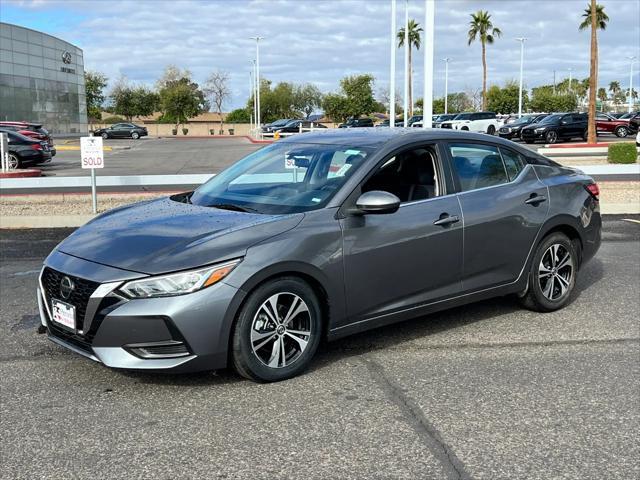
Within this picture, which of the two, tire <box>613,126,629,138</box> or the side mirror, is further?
tire <box>613,126,629,138</box>

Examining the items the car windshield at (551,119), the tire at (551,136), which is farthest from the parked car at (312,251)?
the car windshield at (551,119)

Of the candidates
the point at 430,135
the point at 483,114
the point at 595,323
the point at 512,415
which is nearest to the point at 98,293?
the point at 512,415

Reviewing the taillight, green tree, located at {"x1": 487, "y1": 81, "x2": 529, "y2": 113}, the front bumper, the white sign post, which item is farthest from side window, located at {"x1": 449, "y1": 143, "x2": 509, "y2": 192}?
green tree, located at {"x1": 487, "y1": 81, "x2": 529, "y2": 113}

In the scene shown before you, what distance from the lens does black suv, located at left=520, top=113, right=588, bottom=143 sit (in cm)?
3984

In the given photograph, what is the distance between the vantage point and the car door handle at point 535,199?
588 cm

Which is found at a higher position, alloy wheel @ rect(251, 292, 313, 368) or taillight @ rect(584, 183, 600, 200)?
taillight @ rect(584, 183, 600, 200)

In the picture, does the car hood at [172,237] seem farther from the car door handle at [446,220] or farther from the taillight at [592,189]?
the taillight at [592,189]

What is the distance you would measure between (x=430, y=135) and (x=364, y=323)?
5.47 feet

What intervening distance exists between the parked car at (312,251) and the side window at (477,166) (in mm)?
13

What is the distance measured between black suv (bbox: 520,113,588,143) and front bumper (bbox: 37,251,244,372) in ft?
126

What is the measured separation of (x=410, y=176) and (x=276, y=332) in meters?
1.73

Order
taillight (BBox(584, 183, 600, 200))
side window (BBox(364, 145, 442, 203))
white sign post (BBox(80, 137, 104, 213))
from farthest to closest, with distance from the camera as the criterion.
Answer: white sign post (BBox(80, 137, 104, 213)) → taillight (BBox(584, 183, 600, 200)) → side window (BBox(364, 145, 442, 203))

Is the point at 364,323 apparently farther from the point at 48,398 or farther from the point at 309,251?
the point at 48,398

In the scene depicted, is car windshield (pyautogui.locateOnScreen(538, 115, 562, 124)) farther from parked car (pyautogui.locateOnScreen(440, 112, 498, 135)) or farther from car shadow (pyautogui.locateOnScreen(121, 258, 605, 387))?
car shadow (pyautogui.locateOnScreen(121, 258, 605, 387))
